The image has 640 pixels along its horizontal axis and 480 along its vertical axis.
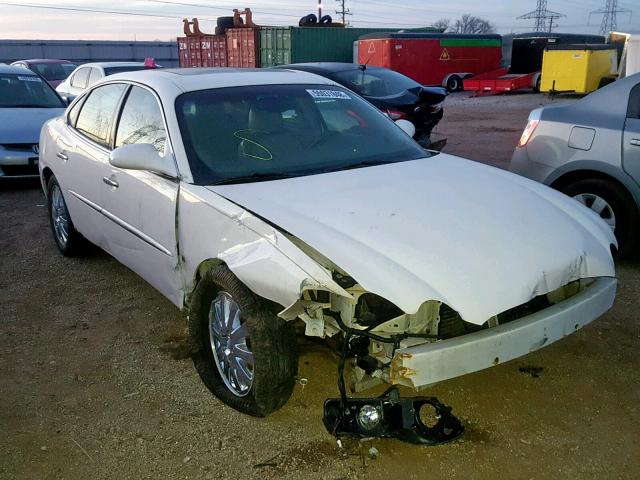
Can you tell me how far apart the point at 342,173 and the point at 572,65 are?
19.9 meters

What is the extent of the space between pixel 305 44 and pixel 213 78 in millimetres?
23700

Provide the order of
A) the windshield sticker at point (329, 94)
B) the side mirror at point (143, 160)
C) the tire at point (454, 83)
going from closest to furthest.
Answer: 1. the side mirror at point (143, 160)
2. the windshield sticker at point (329, 94)
3. the tire at point (454, 83)

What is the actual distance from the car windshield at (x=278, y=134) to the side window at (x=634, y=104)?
201 cm

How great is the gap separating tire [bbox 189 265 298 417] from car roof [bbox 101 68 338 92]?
4.49ft

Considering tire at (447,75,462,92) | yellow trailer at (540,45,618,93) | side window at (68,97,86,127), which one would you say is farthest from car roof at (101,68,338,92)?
tire at (447,75,462,92)

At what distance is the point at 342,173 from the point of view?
11.2 feet

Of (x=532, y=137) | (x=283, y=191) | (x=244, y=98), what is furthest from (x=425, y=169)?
(x=532, y=137)

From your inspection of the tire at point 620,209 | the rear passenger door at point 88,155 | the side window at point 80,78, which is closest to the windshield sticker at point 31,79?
the side window at point 80,78

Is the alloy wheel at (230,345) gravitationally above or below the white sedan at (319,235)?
below

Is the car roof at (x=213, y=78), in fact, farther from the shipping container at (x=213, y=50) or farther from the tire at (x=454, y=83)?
the shipping container at (x=213, y=50)

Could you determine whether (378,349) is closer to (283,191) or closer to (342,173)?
(283,191)

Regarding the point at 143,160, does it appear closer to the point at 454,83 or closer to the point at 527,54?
the point at 454,83

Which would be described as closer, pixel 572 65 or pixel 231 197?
pixel 231 197

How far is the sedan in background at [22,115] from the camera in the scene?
7.80m
